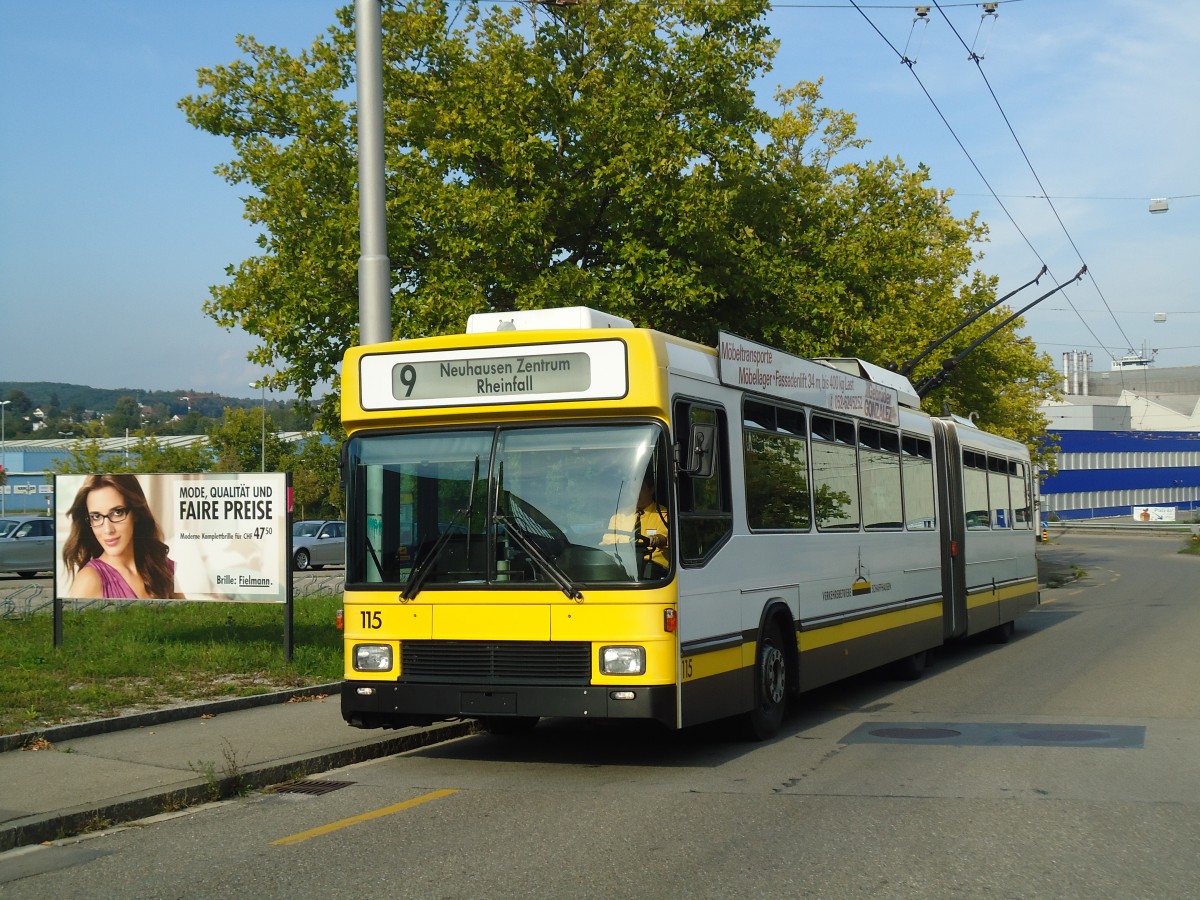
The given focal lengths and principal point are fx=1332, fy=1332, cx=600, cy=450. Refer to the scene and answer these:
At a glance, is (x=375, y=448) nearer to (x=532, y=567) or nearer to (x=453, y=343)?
(x=453, y=343)

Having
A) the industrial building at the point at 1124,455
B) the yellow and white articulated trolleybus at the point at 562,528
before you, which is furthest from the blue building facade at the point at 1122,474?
the yellow and white articulated trolleybus at the point at 562,528

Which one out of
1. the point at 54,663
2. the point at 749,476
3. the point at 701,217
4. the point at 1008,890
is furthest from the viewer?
the point at 701,217

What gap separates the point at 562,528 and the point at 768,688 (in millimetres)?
2639

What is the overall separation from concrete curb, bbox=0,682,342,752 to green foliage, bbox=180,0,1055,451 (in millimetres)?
8352

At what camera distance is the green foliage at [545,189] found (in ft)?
65.8

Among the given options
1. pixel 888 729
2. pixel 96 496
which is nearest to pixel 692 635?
pixel 888 729

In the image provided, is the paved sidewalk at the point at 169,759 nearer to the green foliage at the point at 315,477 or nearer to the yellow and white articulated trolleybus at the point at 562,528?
the yellow and white articulated trolleybus at the point at 562,528

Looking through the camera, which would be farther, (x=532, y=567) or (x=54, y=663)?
(x=54, y=663)

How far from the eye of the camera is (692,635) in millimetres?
9000

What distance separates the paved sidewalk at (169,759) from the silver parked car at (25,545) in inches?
1062

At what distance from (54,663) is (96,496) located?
6.66 feet

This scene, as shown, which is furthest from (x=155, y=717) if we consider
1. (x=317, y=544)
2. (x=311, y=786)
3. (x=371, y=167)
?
(x=317, y=544)

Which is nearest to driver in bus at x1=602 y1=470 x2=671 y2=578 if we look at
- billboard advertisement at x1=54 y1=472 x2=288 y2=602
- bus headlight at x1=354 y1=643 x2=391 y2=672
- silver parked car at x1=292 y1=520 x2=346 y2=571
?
bus headlight at x1=354 y1=643 x2=391 y2=672

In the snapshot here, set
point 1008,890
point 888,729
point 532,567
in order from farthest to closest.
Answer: point 888,729
point 532,567
point 1008,890
